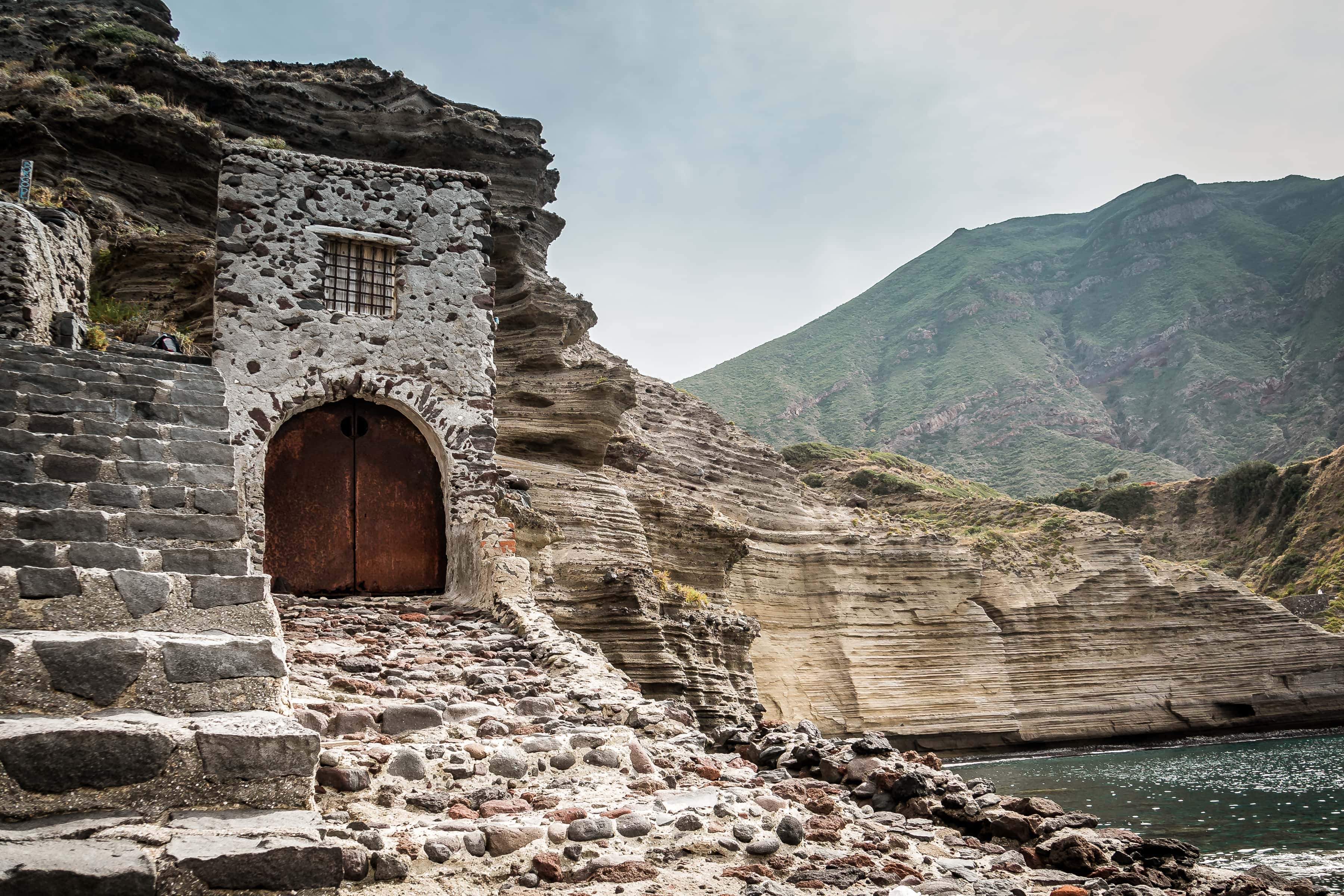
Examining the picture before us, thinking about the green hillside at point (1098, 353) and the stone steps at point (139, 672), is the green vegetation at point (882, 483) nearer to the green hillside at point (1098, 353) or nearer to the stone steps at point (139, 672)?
the green hillside at point (1098, 353)

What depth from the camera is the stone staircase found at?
11.1 ft

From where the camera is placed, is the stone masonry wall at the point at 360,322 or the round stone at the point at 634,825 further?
the stone masonry wall at the point at 360,322

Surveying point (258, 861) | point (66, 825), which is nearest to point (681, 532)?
point (258, 861)

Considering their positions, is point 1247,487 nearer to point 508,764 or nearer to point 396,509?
point 396,509

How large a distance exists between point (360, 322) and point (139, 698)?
7.84 meters

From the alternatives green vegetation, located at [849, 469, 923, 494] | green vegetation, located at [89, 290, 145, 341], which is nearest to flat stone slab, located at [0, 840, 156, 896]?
green vegetation, located at [89, 290, 145, 341]

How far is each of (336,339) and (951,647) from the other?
26.4 metres

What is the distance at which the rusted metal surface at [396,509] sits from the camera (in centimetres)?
1131

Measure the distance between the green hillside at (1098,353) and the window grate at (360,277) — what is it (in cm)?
6219

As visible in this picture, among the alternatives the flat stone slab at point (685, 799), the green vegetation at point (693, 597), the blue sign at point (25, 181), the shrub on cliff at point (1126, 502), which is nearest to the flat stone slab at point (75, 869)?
the flat stone slab at point (685, 799)

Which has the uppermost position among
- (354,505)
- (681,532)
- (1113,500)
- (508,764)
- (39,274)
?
(39,274)

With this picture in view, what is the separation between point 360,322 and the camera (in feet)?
37.1

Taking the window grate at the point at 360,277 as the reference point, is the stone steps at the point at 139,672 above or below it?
below

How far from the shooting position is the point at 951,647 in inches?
1280
